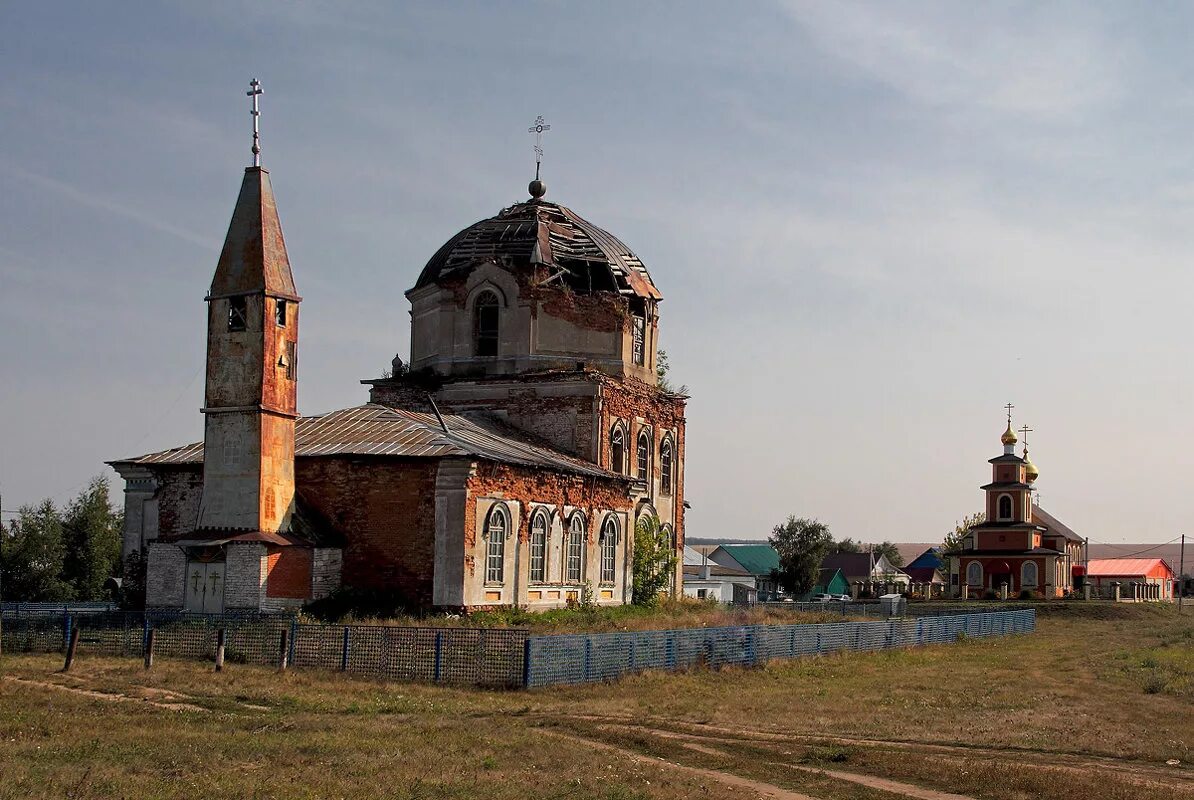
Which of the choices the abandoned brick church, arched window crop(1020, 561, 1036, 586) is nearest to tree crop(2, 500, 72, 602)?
the abandoned brick church

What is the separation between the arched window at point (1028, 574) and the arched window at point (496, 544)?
49.6m

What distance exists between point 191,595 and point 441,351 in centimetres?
1313

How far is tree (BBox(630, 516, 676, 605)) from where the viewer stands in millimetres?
38750

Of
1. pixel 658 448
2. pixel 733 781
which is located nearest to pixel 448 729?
pixel 733 781

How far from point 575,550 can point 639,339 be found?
9.12m

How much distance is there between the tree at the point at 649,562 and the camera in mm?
38750

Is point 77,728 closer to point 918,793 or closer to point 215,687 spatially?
point 215,687

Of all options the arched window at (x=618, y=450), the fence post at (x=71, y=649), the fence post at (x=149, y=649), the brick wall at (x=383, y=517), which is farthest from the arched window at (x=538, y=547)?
the fence post at (x=71, y=649)

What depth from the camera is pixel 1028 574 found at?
7356 cm

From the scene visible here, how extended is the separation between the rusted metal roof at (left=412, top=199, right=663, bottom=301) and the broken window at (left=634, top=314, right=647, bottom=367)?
84 centimetres

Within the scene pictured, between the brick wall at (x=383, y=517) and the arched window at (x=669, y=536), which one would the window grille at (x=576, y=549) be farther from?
the arched window at (x=669, y=536)

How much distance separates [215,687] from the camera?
2016 cm

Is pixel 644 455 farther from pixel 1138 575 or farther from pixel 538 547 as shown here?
pixel 1138 575

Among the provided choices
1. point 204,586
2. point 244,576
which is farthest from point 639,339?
point 204,586
